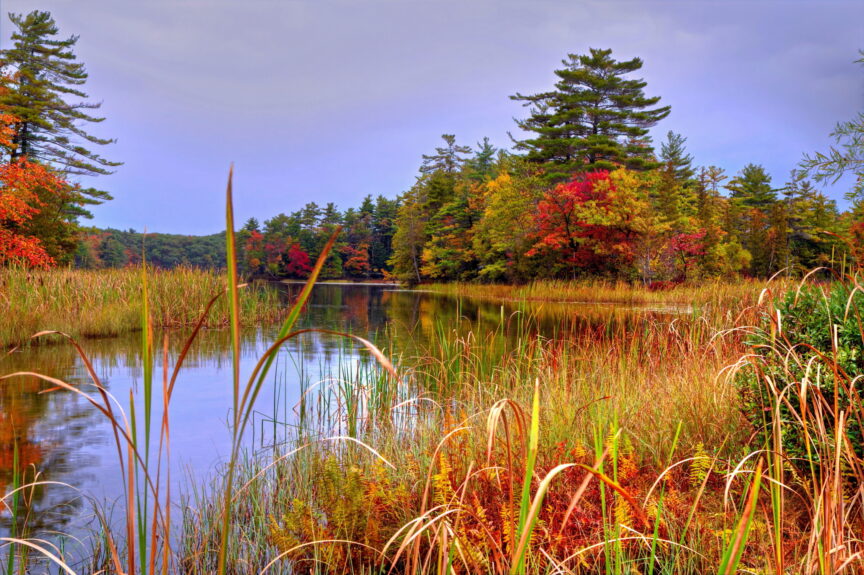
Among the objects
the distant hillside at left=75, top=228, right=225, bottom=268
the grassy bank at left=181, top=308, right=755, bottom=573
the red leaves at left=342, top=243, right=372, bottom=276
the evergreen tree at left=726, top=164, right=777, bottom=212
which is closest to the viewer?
the grassy bank at left=181, top=308, right=755, bottom=573

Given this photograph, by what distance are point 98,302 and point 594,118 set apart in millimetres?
25675

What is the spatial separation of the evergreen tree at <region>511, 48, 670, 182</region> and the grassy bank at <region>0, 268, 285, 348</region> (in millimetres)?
19733

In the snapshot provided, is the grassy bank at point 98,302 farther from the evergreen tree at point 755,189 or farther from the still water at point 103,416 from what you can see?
the evergreen tree at point 755,189

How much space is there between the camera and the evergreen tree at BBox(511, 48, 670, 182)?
2888 cm

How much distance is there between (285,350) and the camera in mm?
9469

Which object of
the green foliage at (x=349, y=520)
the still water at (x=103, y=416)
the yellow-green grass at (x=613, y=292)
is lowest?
the still water at (x=103, y=416)

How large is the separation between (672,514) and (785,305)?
1459 mm

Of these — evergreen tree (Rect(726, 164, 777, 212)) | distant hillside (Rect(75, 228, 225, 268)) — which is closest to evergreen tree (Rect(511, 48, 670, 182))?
evergreen tree (Rect(726, 164, 777, 212))

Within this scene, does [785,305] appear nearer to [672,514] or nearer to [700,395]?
[700,395]

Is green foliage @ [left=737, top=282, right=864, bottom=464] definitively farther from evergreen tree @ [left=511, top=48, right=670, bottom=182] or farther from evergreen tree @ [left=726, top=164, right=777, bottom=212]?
evergreen tree @ [left=726, top=164, right=777, bottom=212]

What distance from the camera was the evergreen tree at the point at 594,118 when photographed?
2888 centimetres

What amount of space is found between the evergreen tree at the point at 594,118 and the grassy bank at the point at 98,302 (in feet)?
64.7

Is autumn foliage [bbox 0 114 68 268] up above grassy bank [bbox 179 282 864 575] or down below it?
above

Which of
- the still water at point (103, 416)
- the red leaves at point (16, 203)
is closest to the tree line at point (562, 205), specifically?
the red leaves at point (16, 203)
